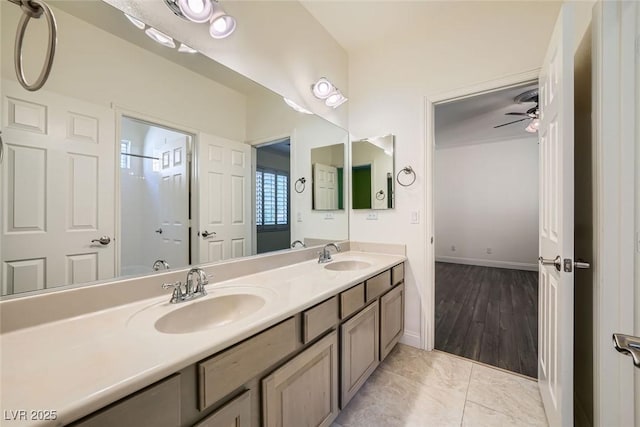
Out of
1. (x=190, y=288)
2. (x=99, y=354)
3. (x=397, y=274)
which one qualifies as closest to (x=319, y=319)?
(x=190, y=288)

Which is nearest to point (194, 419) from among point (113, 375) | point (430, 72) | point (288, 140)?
point (113, 375)

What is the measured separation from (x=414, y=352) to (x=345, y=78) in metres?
2.50

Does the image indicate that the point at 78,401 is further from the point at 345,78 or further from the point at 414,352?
the point at 345,78

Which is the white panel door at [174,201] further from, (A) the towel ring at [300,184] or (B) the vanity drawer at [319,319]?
(A) the towel ring at [300,184]

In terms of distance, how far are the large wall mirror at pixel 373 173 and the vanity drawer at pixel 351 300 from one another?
99 cm

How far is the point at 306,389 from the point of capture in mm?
1067

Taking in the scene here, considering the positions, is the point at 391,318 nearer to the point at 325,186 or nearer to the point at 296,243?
the point at 296,243

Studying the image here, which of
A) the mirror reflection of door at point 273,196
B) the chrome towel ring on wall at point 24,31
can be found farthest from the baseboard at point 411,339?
the chrome towel ring on wall at point 24,31

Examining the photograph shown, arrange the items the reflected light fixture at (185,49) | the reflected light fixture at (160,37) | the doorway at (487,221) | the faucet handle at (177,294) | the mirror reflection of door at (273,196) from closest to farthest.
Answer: the faucet handle at (177,294), the reflected light fixture at (160,37), the reflected light fixture at (185,49), the mirror reflection of door at (273,196), the doorway at (487,221)

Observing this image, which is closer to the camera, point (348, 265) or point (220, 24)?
point (220, 24)

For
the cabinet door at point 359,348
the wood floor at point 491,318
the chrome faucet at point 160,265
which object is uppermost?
the chrome faucet at point 160,265

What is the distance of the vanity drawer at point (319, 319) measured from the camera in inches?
41.3

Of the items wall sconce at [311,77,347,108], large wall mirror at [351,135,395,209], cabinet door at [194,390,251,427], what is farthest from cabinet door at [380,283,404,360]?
wall sconce at [311,77,347,108]

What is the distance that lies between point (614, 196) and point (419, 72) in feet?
5.34
